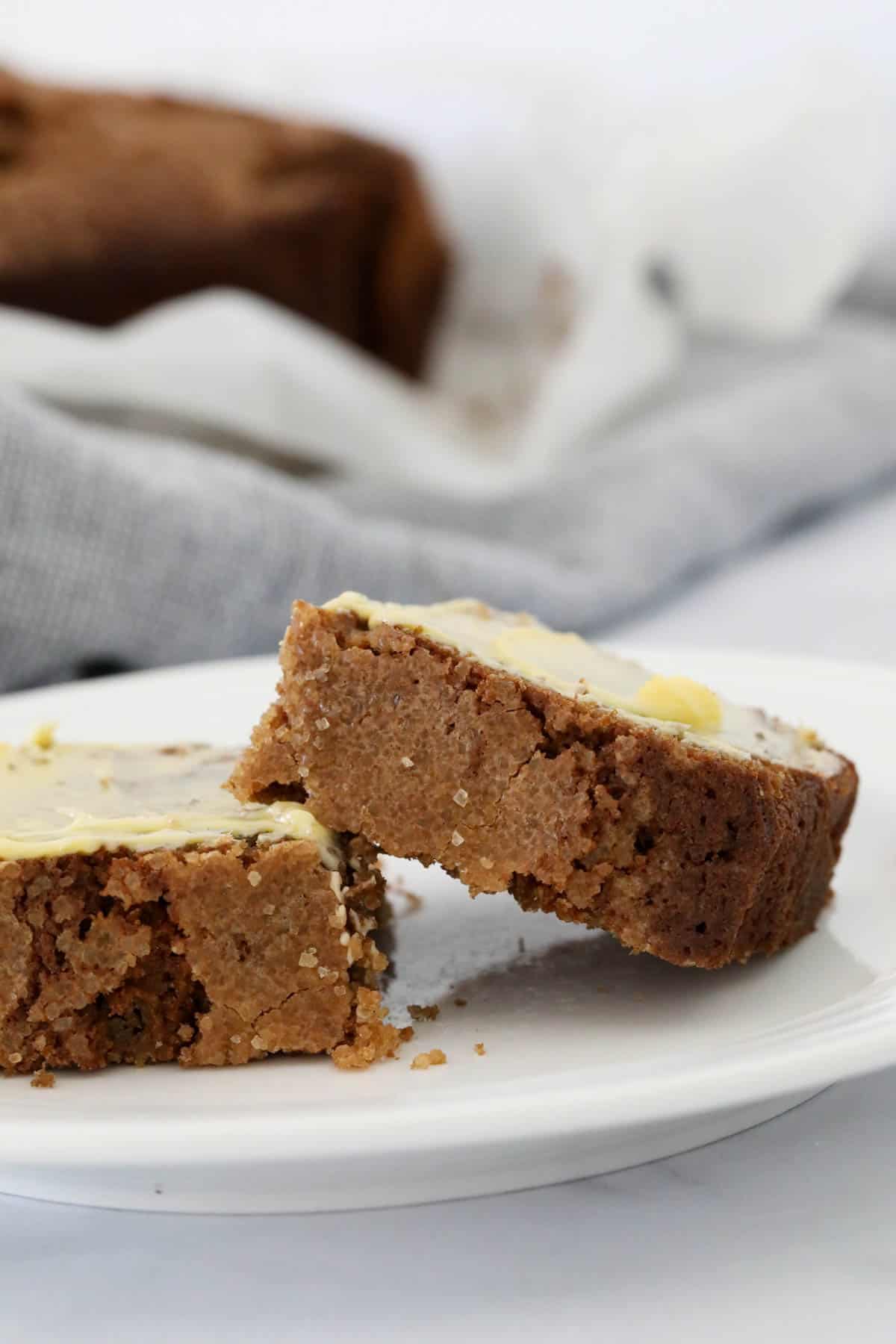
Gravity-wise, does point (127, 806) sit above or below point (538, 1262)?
below

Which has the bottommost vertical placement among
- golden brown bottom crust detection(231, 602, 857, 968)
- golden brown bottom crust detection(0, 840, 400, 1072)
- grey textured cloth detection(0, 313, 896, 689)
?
grey textured cloth detection(0, 313, 896, 689)

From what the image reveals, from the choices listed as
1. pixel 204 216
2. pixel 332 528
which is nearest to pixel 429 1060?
pixel 332 528

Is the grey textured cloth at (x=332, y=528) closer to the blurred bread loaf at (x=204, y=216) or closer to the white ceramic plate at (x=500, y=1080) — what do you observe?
the blurred bread loaf at (x=204, y=216)

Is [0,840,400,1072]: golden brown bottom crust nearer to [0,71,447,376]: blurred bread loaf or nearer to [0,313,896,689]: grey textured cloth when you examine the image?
[0,313,896,689]: grey textured cloth

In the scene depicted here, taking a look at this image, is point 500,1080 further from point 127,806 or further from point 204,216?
point 204,216

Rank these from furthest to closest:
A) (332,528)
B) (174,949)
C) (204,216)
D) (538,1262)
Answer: (204,216)
(332,528)
(174,949)
(538,1262)

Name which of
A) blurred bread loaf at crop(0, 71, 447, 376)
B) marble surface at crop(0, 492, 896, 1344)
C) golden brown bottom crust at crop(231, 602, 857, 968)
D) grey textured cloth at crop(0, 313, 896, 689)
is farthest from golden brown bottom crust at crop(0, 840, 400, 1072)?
blurred bread loaf at crop(0, 71, 447, 376)

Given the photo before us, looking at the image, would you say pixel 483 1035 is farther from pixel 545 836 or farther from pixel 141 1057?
pixel 141 1057
